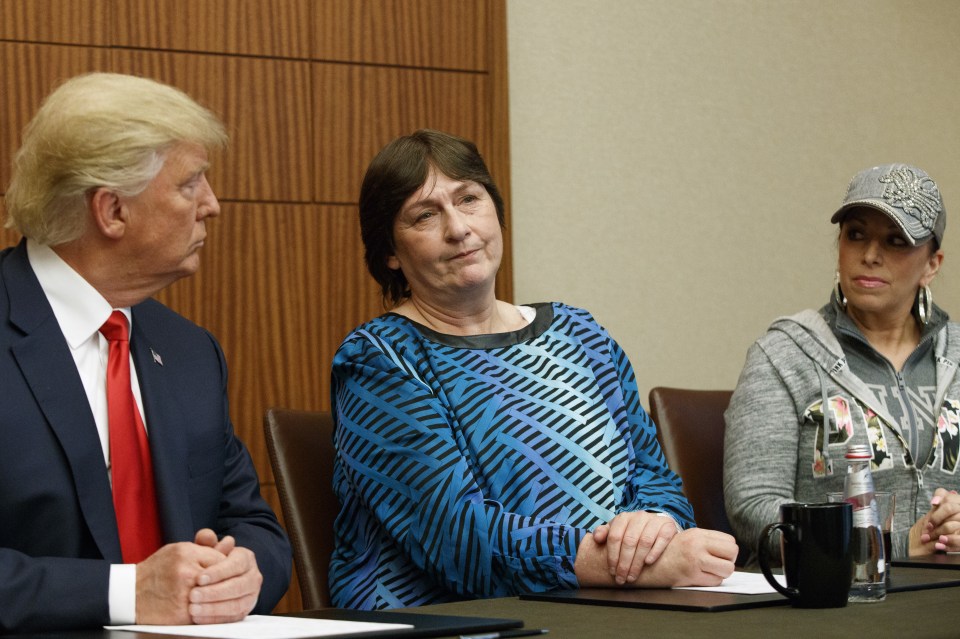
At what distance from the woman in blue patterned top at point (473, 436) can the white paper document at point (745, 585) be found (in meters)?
0.03

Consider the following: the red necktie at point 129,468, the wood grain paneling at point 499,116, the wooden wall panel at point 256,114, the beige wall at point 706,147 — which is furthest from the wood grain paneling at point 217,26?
the red necktie at point 129,468

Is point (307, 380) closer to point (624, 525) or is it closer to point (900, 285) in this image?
point (900, 285)

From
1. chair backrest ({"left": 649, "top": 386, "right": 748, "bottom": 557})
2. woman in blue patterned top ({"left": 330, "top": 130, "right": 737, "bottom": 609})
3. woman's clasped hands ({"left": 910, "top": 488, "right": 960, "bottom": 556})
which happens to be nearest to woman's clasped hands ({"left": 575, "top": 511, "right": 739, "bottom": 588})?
woman in blue patterned top ({"left": 330, "top": 130, "right": 737, "bottom": 609})

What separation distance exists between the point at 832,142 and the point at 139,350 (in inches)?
151

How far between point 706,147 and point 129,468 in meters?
3.50

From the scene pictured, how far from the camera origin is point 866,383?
2865 millimetres

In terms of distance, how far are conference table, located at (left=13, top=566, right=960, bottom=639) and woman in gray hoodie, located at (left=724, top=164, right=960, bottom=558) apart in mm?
935

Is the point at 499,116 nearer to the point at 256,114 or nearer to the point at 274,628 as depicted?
the point at 256,114

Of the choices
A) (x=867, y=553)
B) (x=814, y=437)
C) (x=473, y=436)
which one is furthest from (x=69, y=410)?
(x=814, y=437)

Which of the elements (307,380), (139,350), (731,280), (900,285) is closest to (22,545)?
(139,350)

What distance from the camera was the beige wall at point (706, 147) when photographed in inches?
186

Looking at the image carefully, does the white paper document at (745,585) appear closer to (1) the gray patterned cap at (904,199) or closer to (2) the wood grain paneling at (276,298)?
(1) the gray patterned cap at (904,199)

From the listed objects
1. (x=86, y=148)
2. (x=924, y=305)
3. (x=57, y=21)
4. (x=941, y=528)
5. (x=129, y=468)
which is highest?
(x=57, y=21)

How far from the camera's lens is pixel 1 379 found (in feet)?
5.97
